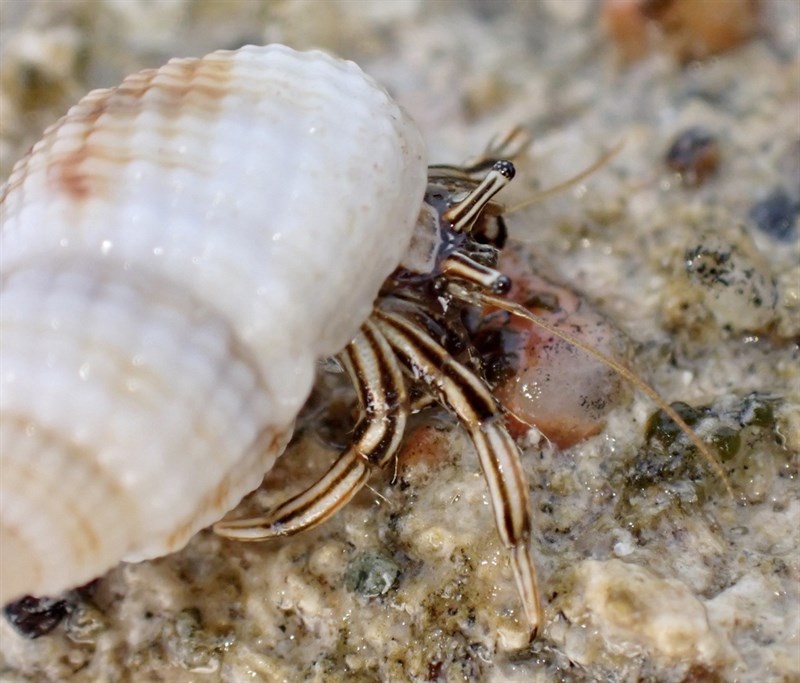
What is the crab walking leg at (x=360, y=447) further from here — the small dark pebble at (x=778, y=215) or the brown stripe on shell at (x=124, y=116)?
the small dark pebble at (x=778, y=215)

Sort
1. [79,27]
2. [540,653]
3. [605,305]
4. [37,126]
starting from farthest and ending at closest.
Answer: [79,27]
[37,126]
[605,305]
[540,653]

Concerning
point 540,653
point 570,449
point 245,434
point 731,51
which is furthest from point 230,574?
point 731,51

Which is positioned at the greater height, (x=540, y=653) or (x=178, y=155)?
(x=178, y=155)

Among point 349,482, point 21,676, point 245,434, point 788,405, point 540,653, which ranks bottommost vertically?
point 21,676

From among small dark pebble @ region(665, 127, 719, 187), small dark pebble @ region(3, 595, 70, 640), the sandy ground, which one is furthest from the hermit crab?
small dark pebble @ region(665, 127, 719, 187)

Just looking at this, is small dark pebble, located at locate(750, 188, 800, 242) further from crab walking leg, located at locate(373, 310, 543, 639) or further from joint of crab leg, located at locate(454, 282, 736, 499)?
crab walking leg, located at locate(373, 310, 543, 639)

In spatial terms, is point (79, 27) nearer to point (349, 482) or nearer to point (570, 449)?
point (349, 482)
